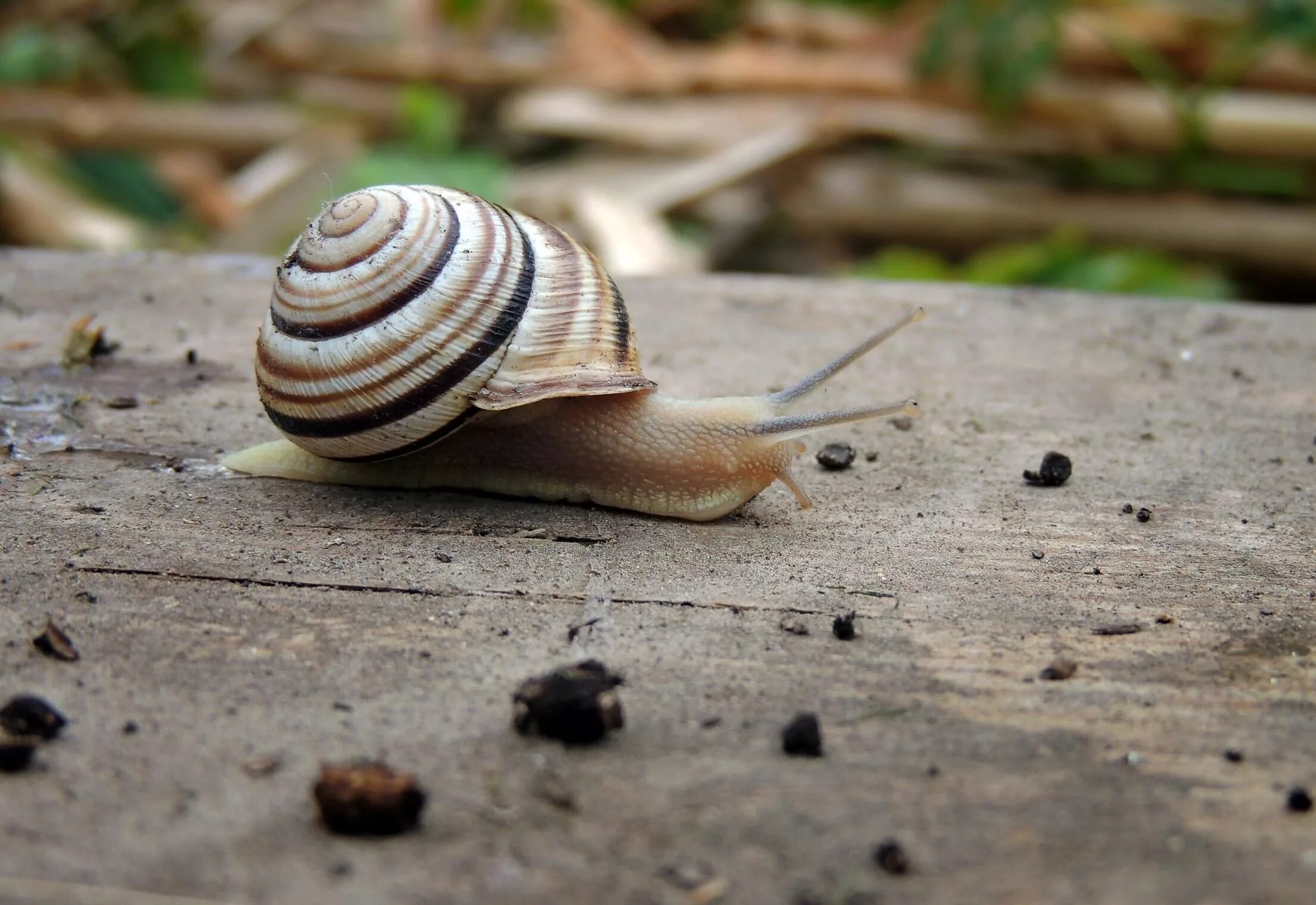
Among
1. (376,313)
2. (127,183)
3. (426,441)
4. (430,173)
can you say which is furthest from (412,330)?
(127,183)

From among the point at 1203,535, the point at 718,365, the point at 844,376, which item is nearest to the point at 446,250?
the point at 718,365

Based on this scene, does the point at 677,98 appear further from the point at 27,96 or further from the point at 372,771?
the point at 372,771

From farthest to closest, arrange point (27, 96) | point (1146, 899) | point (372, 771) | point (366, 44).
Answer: point (366, 44)
point (27, 96)
point (372, 771)
point (1146, 899)

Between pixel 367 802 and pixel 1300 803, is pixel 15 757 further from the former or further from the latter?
pixel 1300 803

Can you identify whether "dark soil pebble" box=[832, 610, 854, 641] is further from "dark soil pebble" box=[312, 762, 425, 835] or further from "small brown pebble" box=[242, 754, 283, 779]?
"small brown pebble" box=[242, 754, 283, 779]

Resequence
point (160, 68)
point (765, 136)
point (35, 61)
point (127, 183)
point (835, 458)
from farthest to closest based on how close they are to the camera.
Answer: point (160, 68) → point (127, 183) → point (35, 61) → point (765, 136) → point (835, 458)
